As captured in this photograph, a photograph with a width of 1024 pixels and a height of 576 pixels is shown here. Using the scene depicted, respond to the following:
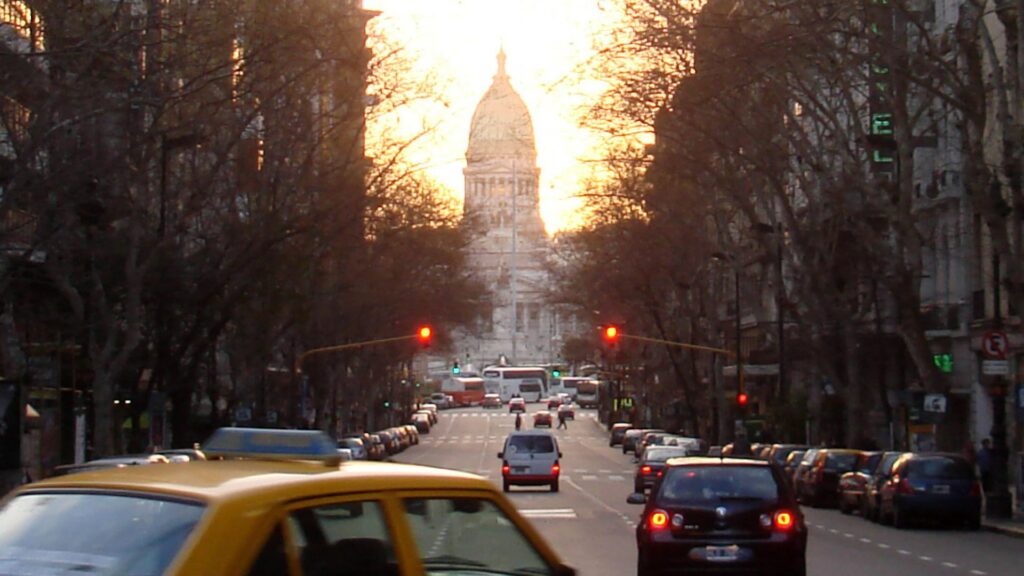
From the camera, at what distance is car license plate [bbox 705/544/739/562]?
17531 millimetres

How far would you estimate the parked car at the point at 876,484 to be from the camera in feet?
115

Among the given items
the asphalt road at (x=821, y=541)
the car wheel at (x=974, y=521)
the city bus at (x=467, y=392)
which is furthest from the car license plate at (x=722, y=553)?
the city bus at (x=467, y=392)

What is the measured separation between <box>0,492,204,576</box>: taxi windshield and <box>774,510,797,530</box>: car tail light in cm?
1181

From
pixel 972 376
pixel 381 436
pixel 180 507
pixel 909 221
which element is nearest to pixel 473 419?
pixel 381 436

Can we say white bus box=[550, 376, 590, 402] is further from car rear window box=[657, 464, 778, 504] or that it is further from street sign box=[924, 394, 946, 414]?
car rear window box=[657, 464, 778, 504]

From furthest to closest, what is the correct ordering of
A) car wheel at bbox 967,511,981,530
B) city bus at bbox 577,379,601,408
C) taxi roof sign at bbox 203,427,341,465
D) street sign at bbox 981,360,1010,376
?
city bus at bbox 577,379,601,408 < street sign at bbox 981,360,1010,376 < car wheel at bbox 967,511,981,530 < taxi roof sign at bbox 203,427,341,465

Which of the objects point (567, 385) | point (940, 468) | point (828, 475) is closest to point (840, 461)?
point (828, 475)

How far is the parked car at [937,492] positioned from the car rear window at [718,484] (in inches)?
606

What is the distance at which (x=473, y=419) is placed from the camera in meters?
143

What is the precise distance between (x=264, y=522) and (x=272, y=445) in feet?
8.11

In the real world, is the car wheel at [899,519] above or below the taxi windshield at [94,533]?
below

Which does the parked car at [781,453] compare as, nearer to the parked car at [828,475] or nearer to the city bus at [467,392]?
the parked car at [828,475]

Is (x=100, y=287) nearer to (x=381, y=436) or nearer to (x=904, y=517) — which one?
(x=904, y=517)

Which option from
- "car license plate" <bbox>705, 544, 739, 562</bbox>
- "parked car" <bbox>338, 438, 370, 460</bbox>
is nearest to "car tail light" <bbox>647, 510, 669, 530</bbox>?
"car license plate" <bbox>705, 544, 739, 562</bbox>
